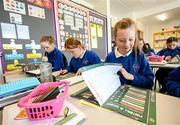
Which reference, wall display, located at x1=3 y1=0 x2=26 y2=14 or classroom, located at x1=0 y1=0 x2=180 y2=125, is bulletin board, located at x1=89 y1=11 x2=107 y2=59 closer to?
classroom, located at x1=0 y1=0 x2=180 y2=125

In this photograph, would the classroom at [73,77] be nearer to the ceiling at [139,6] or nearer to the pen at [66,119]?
the pen at [66,119]

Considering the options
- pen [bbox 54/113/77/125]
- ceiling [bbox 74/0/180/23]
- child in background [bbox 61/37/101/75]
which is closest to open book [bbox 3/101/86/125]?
pen [bbox 54/113/77/125]

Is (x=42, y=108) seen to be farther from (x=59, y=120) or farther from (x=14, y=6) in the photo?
(x=14, y=6)

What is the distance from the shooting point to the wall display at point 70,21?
258cm

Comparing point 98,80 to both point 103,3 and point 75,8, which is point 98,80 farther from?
point 103,3

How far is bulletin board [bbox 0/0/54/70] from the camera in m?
1.80

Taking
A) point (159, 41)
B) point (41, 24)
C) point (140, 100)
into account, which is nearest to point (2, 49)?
point (41, 24)

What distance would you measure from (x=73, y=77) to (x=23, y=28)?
139cm

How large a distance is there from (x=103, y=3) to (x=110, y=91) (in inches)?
146

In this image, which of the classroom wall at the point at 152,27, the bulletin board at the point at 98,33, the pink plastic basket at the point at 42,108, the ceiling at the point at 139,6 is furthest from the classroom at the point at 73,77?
the classroom wall at the point at 152,27

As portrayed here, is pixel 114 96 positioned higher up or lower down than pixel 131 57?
lower down

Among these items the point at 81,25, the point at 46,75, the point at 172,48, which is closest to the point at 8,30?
the point at 46,75

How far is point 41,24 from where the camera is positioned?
2.27 meters

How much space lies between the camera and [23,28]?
2.01 meters
